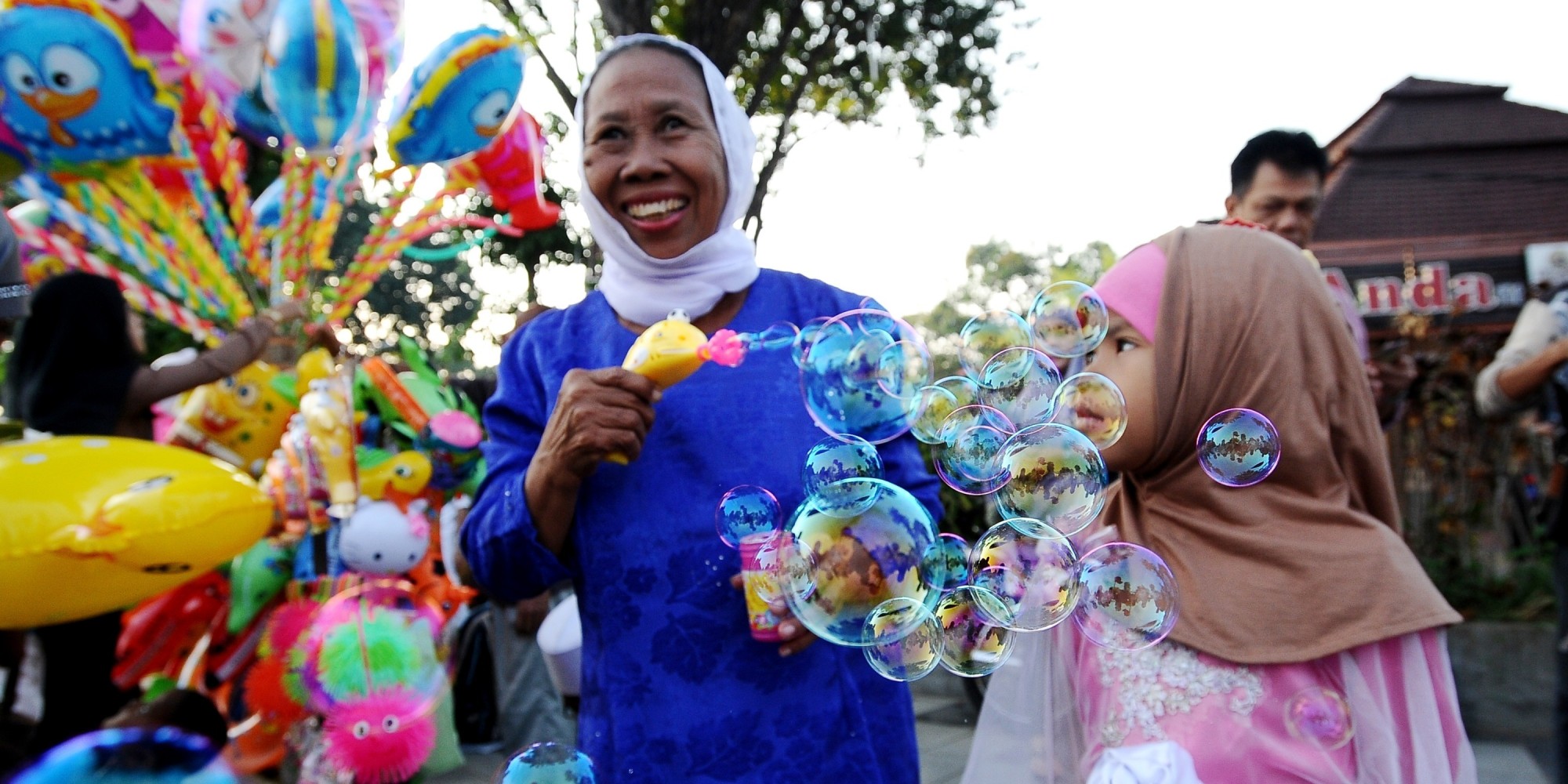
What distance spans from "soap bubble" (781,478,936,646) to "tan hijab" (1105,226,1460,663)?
0.45 meters

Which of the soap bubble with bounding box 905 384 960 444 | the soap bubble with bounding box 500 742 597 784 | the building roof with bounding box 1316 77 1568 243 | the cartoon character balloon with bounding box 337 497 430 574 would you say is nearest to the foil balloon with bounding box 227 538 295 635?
the cartoon character balloon with bounding box 337 497 430 574

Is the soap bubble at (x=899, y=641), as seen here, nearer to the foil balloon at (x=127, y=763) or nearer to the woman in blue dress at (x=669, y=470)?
the woman in blue dress at (x=669, y=470)

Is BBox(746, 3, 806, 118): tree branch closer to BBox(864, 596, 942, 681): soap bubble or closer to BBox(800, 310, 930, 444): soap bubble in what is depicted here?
BBox(800, 310, 930, 444): soap bubble

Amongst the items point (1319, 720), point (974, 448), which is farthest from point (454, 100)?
point (1319, 720)

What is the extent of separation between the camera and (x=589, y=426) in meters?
1.33

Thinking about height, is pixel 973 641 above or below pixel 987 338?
below

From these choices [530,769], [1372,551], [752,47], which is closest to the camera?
[530,769]

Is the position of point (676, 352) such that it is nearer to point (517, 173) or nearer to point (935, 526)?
point (935, 526)

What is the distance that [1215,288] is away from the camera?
164 cm

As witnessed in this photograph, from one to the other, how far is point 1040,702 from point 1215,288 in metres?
0.72

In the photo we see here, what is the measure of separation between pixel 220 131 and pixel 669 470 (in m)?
3.75

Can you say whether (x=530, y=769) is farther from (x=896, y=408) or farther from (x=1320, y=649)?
(x=1320, y=649)

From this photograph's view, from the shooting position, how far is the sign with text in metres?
11.3

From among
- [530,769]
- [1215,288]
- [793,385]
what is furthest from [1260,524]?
[530,769]
